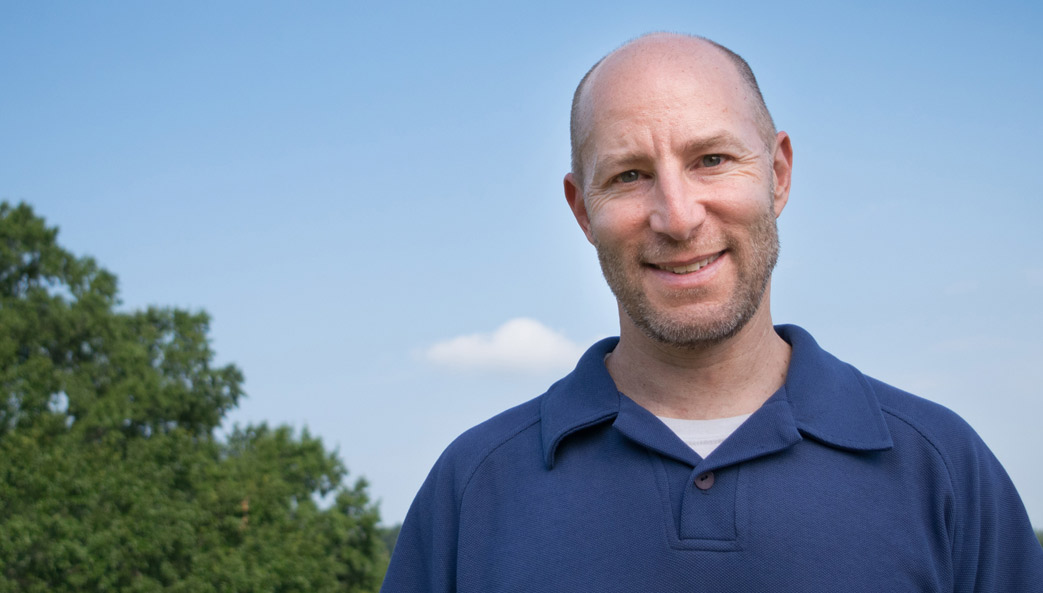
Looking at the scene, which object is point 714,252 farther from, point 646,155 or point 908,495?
point 908,495

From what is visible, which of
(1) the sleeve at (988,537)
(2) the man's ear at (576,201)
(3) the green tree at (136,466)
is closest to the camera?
(1) the sleeve at (988,537)

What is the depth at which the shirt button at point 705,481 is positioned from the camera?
7.37 ft

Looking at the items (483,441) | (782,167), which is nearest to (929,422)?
(782,167)

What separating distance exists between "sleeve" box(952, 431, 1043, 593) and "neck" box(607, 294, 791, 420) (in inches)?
20.4

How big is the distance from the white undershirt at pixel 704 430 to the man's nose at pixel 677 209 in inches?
19.4

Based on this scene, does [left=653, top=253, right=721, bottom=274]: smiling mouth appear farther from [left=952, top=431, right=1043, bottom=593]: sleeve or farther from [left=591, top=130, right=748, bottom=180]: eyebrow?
[left=952, top=431, right=1043, bottom=593]: sleeve

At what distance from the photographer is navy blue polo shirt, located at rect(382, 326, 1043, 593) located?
221 centimetres

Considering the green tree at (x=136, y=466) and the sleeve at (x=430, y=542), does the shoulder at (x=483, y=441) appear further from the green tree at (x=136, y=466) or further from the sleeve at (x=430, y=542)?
the green tree at (x=136, y=466)

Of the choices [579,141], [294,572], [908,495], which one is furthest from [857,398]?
[294,572]

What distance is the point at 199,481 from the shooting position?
30.2m

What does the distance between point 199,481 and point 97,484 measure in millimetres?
3025

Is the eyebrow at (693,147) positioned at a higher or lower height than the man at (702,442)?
higher

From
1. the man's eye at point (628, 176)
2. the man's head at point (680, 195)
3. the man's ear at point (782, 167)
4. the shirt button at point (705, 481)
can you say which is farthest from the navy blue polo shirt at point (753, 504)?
the man's eye at point (628, 176)

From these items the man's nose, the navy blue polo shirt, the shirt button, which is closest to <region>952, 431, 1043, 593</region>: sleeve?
the navy blue polo shirt
